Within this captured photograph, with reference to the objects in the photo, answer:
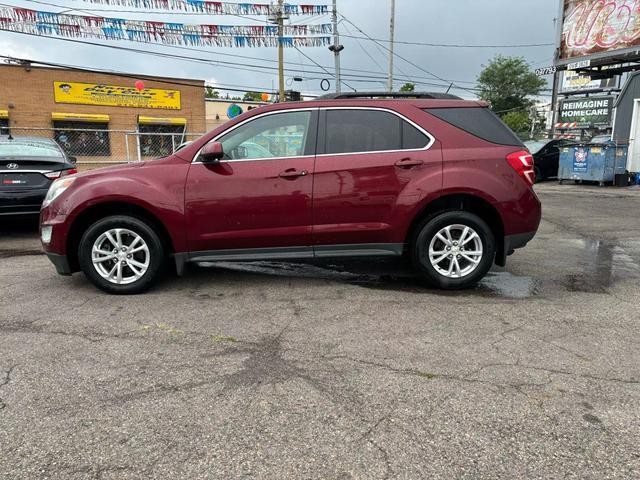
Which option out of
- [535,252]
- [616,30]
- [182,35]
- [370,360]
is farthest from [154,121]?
[370,360]

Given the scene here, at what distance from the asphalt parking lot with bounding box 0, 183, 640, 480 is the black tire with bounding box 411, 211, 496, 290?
15 cm

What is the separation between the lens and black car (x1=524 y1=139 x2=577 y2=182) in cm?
1930

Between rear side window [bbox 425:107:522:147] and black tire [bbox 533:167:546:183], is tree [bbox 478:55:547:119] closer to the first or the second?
black tire [bbox 533:167:546:183]

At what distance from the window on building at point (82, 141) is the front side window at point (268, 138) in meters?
22.6

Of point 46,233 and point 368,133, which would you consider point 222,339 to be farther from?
point 368,133

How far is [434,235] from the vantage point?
486cm

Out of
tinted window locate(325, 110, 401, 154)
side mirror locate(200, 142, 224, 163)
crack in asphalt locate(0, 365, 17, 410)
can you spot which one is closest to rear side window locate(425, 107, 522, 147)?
tinted window locate(325, 110, 401, 154)

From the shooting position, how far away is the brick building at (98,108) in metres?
26.2

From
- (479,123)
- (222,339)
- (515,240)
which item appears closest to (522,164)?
(479,123)

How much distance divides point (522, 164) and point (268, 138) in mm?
2409

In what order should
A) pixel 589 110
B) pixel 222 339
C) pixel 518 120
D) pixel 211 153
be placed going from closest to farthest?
pixel 222 339 → pixel 211 153 → pixel 589 110 → pixel 518 120

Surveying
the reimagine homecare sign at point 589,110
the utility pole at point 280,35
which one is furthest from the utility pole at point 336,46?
the reimagine homecare sign at point 589,110

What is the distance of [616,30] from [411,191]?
19.2m

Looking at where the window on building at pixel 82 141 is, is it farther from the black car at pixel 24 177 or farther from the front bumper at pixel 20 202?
the front bumper at pixel 20 202
